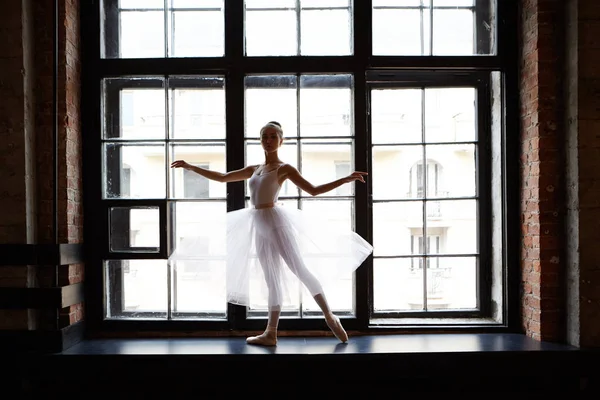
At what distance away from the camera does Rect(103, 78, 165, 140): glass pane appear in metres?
3.27

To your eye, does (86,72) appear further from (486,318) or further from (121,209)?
(486,318)

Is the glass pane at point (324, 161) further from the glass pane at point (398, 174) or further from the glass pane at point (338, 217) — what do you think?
the glass pane at point (398, 174)

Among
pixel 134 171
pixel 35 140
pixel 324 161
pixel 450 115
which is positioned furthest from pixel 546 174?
pixel 35 140

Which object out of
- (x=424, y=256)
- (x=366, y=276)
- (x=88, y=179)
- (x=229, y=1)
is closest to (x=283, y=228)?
(x=366, y=276)

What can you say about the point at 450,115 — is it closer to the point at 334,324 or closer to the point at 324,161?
the point at 324,161

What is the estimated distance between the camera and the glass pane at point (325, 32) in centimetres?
327

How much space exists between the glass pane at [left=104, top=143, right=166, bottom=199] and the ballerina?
39 centimetres

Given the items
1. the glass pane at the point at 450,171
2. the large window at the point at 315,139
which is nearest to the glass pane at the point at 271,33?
the large window at the point at 315,139

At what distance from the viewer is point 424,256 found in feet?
10.9

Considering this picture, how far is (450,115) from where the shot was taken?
3.35m

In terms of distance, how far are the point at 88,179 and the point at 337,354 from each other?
2.05m

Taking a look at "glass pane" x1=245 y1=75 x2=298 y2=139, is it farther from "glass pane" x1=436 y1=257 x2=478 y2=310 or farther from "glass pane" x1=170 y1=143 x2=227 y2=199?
"glass pane" x1=436 y1=257 x2=478 y2=310

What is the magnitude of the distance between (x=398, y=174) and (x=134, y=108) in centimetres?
194

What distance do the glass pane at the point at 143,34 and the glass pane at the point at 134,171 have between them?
0.65 meters
